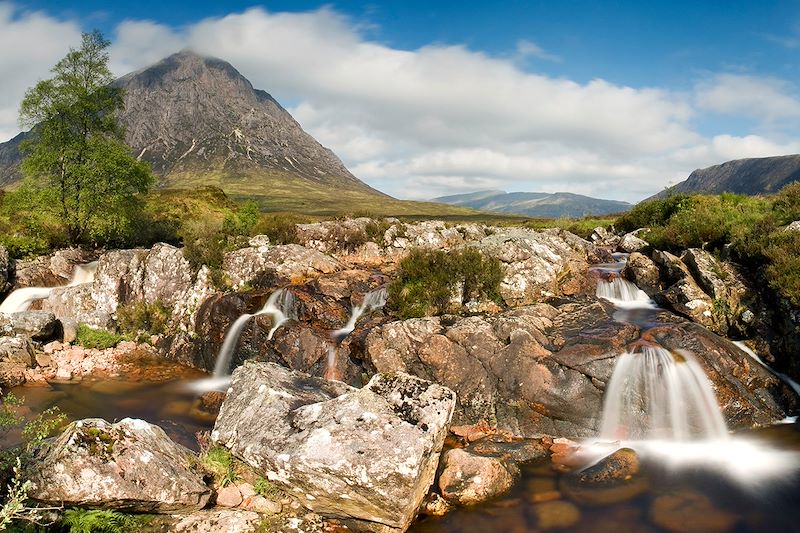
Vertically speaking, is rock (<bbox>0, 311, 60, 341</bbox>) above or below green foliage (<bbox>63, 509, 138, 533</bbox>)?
above

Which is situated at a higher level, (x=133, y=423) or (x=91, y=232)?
(x=91, y=232)

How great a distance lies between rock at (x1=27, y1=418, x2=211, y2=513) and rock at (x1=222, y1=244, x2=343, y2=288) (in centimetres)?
1574

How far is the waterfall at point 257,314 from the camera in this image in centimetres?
2147

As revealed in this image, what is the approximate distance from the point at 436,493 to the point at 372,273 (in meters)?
15.8

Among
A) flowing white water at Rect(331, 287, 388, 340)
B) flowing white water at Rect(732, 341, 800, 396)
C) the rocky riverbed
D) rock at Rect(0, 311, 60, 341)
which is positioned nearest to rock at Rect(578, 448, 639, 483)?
the rocky riverbed

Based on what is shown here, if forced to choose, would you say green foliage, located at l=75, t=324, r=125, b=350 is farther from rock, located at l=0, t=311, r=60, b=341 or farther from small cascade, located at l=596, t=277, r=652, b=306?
small cascade, located at l=596, t=277, r=652, b=306

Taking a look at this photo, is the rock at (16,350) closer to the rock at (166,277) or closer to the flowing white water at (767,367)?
the rock at (166,277)

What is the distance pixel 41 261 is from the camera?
96.2ft

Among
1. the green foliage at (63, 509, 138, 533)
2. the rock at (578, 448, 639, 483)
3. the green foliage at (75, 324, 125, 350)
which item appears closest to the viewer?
the green foliage at (63, 509, 138, 533)

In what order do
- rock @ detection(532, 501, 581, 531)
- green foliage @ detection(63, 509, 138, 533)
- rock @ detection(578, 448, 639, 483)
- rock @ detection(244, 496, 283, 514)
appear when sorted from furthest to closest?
rock @ detection(578, 448, 639, 483)
rock @ detection(532, 501, 581, 531)
rock @ detection(244, 496, 283, 514)
green foliage @ detection(63, 509, 138, 533)

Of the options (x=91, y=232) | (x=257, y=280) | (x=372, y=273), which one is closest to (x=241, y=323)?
(x=257, y=280)

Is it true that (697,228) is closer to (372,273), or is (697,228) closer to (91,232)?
(372,273)

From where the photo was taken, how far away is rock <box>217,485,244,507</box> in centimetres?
942

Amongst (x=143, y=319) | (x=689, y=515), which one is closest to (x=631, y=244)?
(x=689, y=515)
